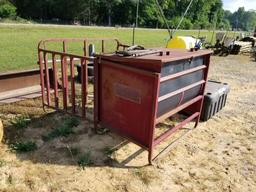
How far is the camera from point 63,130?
145 inches

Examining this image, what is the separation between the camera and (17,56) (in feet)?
28.0

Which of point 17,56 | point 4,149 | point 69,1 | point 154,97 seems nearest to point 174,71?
point 154,97

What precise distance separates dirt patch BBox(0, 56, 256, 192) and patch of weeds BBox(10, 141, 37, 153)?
74 millimetres

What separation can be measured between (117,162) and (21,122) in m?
1.80

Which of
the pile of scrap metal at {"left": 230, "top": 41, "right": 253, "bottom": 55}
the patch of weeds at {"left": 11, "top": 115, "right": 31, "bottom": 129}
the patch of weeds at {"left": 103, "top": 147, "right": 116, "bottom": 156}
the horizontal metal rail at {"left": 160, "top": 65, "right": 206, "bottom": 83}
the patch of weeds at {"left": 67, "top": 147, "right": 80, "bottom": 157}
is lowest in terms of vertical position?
the patch of weeds at {"left": 103, "top": 147, "right": 116, "bottom": 156}

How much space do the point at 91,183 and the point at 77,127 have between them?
4.41 ft

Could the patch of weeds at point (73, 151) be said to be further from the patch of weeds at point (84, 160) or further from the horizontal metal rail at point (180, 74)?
the horizontal metal rail at point (180, 74)

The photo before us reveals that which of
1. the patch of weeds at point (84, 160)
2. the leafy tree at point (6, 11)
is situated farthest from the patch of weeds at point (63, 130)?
the leafy tree at point (6, 11)

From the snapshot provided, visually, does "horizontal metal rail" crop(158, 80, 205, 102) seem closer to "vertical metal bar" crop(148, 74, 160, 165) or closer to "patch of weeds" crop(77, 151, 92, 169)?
"vertical metal bar" crop(148, 74, 160, 165)

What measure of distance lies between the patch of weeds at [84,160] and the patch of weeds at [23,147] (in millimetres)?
698

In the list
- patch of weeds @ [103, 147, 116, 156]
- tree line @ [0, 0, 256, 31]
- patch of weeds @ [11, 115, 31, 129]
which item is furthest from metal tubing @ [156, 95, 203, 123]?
tree line @ [0, 0, 256, 31]

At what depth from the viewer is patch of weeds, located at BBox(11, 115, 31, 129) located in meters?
3.81

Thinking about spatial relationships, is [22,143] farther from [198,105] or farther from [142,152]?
[198,105]

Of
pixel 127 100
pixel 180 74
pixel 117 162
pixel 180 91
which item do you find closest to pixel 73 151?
pixel 117 162
